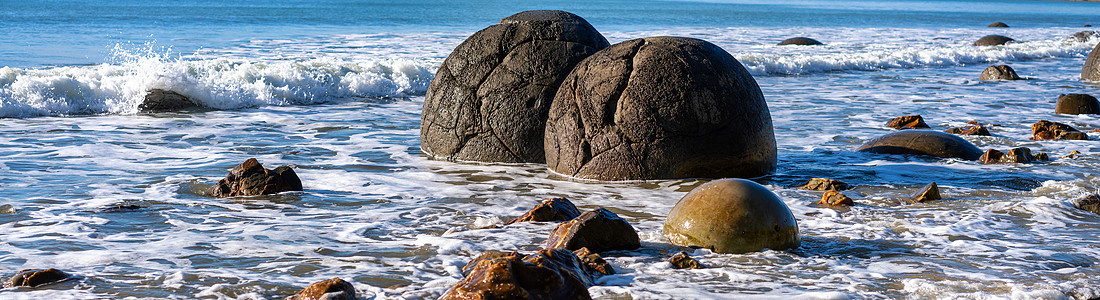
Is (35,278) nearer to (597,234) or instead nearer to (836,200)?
(597,234)

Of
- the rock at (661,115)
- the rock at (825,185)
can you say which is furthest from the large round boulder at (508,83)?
the rock at (825,185)

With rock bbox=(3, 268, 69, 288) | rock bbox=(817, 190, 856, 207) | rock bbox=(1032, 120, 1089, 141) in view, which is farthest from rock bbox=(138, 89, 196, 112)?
rock bbox=(1032, 120, 1089, 141)

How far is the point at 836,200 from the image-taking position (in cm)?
630

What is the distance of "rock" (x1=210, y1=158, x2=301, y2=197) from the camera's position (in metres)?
6.60

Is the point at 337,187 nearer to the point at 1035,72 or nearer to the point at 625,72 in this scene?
the point at 625,72

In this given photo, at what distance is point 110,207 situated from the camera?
20.0ft

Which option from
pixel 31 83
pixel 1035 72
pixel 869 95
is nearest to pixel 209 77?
pixel 31 83

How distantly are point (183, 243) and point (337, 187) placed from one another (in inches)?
76.9

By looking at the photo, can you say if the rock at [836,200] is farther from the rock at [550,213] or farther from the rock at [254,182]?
the rock at [254,182]

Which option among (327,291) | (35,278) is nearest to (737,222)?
(327,291)

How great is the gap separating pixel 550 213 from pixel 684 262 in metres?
1.26

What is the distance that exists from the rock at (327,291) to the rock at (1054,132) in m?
8.12

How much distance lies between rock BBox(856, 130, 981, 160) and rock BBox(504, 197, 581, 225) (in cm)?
418

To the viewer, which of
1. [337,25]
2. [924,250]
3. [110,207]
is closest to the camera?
[924,250]
